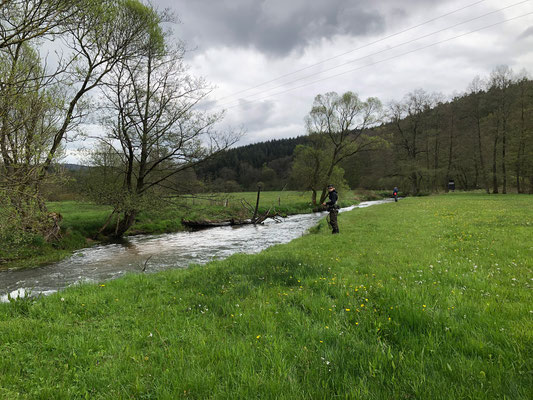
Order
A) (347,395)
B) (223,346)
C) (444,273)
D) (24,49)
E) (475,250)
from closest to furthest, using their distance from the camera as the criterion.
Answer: (347,395) < (223,346) < (444,273) < (475,250) < (24,49)

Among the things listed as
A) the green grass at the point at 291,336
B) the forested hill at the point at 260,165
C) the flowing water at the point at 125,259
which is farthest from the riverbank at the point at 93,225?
the forested hill at the point at 260,165

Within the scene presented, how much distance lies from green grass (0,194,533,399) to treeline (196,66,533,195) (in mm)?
12668

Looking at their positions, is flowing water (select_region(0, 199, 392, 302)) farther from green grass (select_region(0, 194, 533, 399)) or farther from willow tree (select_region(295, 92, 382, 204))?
willow tree (select_region(295, 92, 382, 204))

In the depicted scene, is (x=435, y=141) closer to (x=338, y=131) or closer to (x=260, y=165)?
(x=338, y=131)

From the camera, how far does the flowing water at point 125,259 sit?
859 centimetres

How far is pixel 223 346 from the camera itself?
3.36 m

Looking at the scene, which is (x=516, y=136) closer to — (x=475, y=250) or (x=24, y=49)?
(x=475, y=250)

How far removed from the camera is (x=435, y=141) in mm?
49562

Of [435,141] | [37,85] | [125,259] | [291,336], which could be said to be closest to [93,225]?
[125,259]

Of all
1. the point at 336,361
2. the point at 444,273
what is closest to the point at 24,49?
the point at 336,361

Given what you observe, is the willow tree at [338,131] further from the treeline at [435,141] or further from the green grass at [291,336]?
the green grass at [291,336]

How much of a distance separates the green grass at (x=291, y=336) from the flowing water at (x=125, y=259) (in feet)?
10.2

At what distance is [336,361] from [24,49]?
1756 centimetres

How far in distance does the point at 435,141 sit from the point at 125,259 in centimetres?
5639
